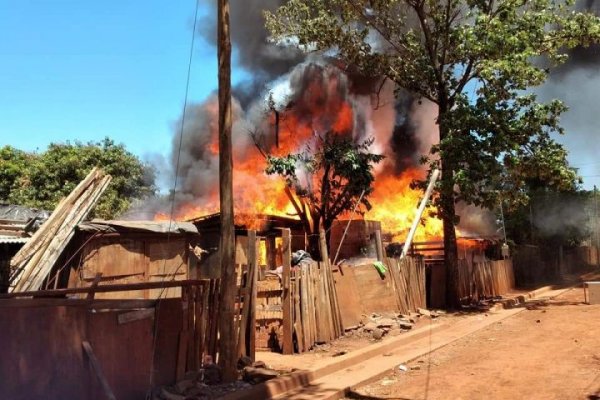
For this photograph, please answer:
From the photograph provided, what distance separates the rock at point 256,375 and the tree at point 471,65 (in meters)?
9.11

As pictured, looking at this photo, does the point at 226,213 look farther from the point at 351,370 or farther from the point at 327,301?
the point at 327,301

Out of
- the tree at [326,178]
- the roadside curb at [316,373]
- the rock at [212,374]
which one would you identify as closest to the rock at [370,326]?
the roadside curb at [316,373]

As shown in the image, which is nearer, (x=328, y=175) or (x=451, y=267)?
(x=451, y=267)

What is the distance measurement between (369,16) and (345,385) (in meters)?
14.0

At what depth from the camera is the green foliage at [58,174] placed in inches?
858

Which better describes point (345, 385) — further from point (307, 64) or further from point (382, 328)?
point (307, 64)

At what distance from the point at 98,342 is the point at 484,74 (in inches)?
468

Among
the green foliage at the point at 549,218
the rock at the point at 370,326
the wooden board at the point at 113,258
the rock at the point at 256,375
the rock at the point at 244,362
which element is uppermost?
the green foliage at the point at 549,218

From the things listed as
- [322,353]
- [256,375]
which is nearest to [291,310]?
[322,353]

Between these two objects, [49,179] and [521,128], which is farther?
[49,179]

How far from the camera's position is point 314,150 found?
74.9ft

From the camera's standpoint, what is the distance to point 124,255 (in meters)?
12.3

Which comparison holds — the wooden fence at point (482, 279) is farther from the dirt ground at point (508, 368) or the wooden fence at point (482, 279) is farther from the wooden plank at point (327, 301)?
the wooden plank at point (327, 301)

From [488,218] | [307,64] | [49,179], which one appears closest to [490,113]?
[307,64]
